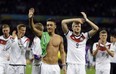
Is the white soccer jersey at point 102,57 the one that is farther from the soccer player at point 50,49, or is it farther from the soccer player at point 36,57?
the soccer player at point 50,49

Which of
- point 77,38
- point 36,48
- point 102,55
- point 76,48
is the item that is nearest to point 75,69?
point 76,48

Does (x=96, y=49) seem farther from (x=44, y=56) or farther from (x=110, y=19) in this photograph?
(x=110, y=19)

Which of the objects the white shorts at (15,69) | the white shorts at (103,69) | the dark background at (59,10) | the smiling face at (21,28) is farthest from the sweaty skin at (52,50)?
the dark background at (59,10)

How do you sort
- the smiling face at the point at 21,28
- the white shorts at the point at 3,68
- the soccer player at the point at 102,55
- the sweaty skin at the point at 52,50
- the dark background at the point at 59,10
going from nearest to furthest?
the sweaty skin at the point at 52,50 < the smiling face at the point at 21,28 < the white shorts at the point at 3,68 < the soccer player at the point at 102,55 < the dark background at the point at 59,10

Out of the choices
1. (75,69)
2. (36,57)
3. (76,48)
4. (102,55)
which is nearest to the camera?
(75,69)

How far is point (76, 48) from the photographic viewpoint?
1130 cm

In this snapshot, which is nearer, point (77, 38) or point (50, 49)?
point (50, 49)

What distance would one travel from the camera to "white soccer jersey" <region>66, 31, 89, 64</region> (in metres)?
11.2

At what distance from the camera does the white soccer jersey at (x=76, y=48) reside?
11250 mm

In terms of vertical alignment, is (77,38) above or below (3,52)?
above

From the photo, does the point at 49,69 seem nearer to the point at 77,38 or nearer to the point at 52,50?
the point at 52,50

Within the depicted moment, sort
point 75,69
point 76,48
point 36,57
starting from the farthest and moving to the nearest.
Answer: point 36,57 → point 76,48 → point 75,69

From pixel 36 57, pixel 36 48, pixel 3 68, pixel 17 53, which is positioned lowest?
pixel 3 68

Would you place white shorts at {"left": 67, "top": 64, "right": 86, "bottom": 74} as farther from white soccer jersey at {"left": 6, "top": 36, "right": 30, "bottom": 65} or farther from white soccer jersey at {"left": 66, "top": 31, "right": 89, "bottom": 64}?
white soccer jersey at {"left": 6, "top": 36, "right": 30, "bottom": 65}
